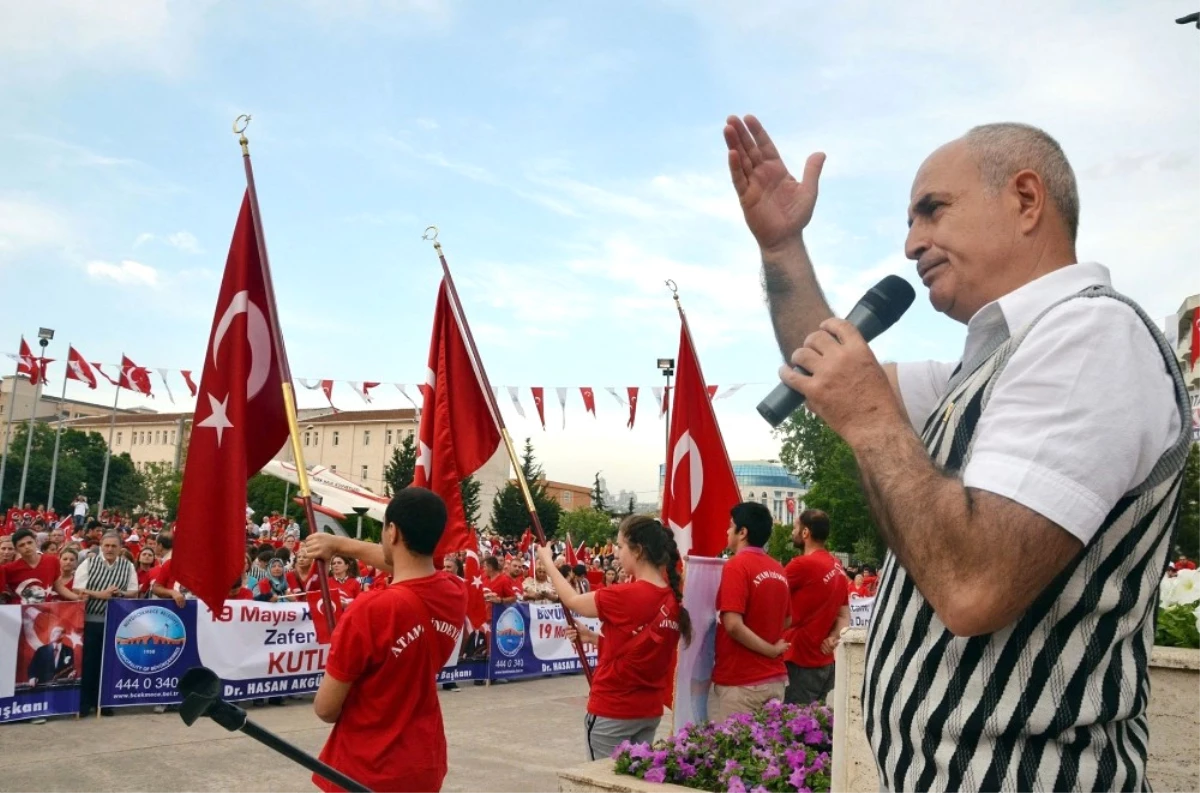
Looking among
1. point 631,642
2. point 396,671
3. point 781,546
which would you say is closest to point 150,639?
point 631,642

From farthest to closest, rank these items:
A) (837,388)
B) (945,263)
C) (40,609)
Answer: (40,609), (945,263), (837,388)

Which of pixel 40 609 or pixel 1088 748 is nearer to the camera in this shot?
pixel 1088 748

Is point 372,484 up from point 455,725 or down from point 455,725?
up

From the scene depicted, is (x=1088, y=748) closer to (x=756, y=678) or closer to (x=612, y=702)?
(x=612, y=702)

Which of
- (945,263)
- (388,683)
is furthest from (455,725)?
(945,263)

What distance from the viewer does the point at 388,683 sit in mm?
3775

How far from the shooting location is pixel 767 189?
2.19m

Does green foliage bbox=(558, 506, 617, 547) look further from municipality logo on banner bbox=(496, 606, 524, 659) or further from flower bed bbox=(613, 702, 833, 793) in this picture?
flower bed bbox=(613, 702, 833, 793)

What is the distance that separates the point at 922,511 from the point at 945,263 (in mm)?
519

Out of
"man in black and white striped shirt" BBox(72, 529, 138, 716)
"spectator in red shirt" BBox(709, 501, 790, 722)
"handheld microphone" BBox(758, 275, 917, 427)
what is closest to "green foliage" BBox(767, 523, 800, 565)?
"man in black and white striped shirt" BBox(72, 529, 138, 716)

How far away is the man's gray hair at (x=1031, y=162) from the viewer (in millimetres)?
1586

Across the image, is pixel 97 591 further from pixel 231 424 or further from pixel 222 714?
pixel 222 714

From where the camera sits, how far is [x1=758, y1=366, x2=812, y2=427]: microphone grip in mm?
1808

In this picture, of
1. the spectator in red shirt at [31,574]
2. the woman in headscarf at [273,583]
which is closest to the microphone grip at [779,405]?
the spectator in red shirt at [31,574]
